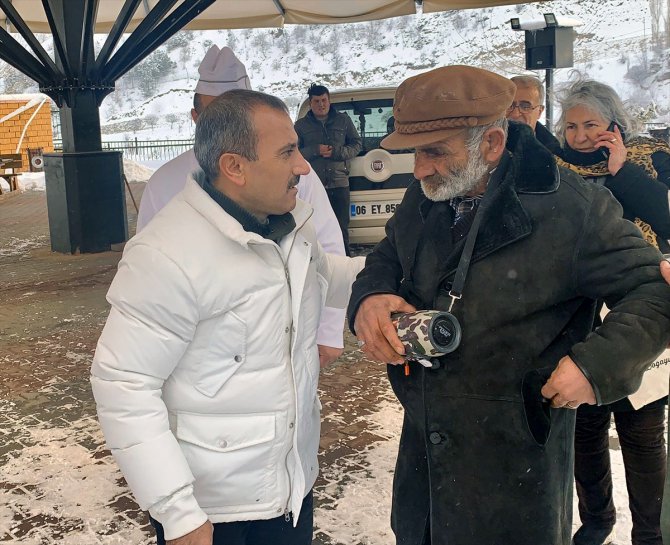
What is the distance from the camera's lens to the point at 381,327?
73.2 inches

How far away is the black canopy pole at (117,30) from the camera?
8.37 meters

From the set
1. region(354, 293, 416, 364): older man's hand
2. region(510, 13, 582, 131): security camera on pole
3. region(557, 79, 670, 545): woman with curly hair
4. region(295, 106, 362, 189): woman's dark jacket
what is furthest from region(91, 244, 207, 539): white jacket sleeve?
region(510, 13, 582, 131): security camera on pole

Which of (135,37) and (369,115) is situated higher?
(135,37)

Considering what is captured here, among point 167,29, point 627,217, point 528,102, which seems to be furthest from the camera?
point 167,29

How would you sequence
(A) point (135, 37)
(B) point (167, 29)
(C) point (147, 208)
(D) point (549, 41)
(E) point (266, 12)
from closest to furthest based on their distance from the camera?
(C) point (147, 208)
(B) point (167, 29)
(A) point (135, 37)
(E) point (266, 12)
(D) point (549, 41)

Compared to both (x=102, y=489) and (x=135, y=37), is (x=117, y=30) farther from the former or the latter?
(x=102, y=489)

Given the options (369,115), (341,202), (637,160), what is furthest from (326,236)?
(369,115)

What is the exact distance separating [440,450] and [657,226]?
4.76ft

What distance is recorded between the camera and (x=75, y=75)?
30.8ft

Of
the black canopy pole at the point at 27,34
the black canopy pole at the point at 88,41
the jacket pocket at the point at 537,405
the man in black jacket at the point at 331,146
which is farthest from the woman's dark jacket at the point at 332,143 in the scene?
the jacket pocket at the point at 537,405

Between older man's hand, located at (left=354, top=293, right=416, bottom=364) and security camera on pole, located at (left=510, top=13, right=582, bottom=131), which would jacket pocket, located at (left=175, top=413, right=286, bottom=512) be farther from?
security camera on pole, located at (left=510, top=13, right=582, bottom=131)

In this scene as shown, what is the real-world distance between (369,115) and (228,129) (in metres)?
7.27

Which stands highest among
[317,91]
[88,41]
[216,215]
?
[88,41]

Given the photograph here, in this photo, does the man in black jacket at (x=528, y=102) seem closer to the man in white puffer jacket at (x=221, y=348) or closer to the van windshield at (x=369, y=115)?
the man in white puffer jacket at (x=221, y=348)
